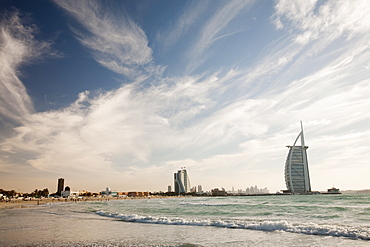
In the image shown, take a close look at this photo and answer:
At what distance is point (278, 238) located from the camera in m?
13.5

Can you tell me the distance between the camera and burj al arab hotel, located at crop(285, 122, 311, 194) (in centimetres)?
18088

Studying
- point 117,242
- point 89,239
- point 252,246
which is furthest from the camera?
point 89,239

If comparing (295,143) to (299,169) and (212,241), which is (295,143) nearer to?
(299,169)

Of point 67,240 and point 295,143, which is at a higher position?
point 295,143

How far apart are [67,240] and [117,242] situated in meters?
2.86

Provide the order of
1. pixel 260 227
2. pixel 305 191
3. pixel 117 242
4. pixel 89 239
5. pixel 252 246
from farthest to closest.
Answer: pixel 305 191, pixel 260 227, pixel 89 239, pixel 117 242, pixel 252 246

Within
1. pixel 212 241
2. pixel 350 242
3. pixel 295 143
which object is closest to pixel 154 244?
pixel 212 241

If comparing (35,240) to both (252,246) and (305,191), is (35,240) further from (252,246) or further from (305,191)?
(305,191)

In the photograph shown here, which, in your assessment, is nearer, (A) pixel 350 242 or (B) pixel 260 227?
(A) pixel 350 242

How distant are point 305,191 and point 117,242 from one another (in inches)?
7872

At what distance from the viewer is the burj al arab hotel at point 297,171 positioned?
18088 centimetres

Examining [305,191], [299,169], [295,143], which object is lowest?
[305,191]

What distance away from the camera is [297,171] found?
186 metres

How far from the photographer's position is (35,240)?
12.7 m
